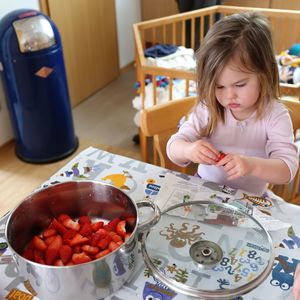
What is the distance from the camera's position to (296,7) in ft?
10.2

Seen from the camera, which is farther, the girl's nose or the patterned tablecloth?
the girl's nose

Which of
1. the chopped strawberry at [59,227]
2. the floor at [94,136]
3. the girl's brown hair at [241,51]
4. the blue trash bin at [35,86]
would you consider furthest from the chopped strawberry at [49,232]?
the blue trash bin at [35,86]

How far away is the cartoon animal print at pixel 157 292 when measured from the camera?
70 cm

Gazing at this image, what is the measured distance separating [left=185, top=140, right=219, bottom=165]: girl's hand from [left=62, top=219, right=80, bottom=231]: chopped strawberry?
327 mm

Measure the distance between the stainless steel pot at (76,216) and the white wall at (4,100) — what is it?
1.74 metres

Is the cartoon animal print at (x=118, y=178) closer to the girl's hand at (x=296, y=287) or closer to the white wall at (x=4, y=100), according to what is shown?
the girl's hand at (x=296, y=287)

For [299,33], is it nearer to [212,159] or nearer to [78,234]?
[212,159]

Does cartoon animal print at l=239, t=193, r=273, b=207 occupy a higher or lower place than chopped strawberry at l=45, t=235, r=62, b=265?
lower

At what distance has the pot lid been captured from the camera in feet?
2.34

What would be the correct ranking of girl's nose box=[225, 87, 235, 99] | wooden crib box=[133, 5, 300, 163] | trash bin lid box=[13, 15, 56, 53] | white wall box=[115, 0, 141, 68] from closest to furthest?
girl's nose box=[225, 87, 235, 99], wooden crib box=[133, 5, 300, 163], trash bin lid box=[13, 15, 56, 53], white wall box=[115, 0, 141, 68]

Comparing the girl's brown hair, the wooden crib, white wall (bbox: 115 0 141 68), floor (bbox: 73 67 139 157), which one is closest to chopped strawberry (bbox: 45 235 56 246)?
the girl's brown hair

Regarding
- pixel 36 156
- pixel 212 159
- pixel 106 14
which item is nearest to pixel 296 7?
pixel 106 14

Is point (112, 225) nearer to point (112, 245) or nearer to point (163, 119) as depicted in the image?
point (112, 245)

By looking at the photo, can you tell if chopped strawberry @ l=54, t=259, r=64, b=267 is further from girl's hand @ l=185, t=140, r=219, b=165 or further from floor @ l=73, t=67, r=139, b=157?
floor @ l=73, t=67, r=139, b=157
